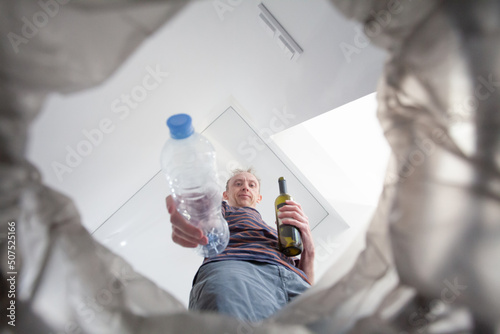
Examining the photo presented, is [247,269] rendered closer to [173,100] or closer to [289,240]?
[289,240]

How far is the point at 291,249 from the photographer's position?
109cm

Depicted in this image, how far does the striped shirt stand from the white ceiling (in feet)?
1.21

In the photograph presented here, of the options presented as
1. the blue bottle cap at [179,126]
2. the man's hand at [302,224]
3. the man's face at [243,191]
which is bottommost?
the man's hand at [302,224]

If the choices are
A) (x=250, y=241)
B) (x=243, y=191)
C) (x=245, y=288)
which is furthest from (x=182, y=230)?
(x=243, y=191)

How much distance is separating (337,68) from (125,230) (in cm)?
108

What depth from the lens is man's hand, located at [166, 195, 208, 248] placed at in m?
0.83

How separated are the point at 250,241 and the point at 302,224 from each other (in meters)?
0.18

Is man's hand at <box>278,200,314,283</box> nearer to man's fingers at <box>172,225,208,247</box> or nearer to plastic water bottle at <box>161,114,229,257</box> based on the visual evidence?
plastic water bottle at <box>161,114,229,257</box>

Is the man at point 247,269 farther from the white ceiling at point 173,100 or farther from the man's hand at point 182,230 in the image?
the white ceiling at point 173,100

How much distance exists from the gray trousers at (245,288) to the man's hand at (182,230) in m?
0.10

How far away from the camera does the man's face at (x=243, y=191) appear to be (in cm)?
146

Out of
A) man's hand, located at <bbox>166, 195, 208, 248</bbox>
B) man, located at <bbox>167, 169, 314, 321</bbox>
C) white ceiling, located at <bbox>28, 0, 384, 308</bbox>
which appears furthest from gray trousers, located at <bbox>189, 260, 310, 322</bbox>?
white ceiling, located at <bbox>28, 0, 384, 308</bbox>

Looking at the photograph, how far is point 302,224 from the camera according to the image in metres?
1.11

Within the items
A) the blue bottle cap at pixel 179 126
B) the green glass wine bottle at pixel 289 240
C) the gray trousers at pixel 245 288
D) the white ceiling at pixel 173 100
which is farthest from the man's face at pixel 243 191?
the blue bottle cap at pixel 179 126
